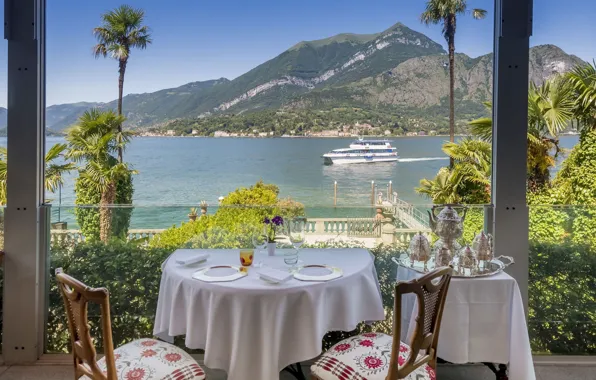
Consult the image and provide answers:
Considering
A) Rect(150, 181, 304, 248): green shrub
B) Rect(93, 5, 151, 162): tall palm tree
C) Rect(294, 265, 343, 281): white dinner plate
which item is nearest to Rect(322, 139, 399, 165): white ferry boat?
Rect(150, 181, 304, 248): green shrub

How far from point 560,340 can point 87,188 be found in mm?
9033

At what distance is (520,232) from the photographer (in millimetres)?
2863

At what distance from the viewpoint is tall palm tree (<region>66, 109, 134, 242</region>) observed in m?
8.59

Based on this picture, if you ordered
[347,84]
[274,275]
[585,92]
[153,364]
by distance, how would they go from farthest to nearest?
[347,84] < [585,92] < [274,275] < [153,364]

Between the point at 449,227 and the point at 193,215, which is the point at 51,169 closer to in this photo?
the point at 193,215

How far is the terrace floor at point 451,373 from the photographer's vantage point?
2768 millimetres

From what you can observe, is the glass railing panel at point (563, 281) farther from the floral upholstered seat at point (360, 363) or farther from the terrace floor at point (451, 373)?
the floral upholstered seat at point (360, 363)

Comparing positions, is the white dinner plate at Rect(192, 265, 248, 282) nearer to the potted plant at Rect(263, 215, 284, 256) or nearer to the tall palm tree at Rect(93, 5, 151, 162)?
the potted plant at Rect(263, 215, 284, 256)

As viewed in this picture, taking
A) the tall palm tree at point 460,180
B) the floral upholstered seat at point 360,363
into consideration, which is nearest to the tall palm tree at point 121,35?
the tall palm tree at point 460,180

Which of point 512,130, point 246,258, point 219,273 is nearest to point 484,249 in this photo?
point 512,130

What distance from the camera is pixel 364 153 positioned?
5.93 metres

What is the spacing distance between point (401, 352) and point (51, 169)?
5634mm

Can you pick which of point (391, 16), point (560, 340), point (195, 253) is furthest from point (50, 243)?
point (391, 16)

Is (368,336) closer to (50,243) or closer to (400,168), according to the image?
(50,243)
